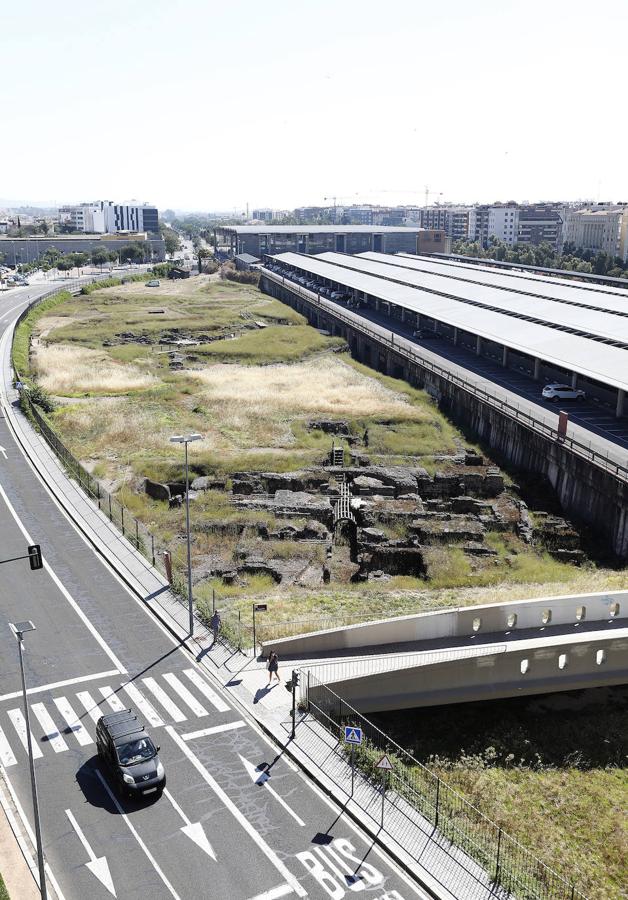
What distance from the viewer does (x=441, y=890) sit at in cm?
2012

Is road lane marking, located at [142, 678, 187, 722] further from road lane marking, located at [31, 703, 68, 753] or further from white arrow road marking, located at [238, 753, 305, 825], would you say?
road lane marking, located at [31, 703, 68, 753]

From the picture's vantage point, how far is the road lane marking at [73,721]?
84.6 ft

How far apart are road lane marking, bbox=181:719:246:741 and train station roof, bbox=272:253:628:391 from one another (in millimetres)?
39342

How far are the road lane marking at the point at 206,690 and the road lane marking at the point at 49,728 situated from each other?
5095 millimetres

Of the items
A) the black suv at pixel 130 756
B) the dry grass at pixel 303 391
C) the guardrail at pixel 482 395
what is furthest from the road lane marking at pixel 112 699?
the dry grass at pixel 303 391

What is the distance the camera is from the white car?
63344 mm

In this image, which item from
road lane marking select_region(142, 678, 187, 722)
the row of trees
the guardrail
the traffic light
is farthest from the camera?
the row of trees

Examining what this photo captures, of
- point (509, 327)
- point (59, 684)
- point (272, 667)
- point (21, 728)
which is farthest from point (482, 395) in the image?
point (21, 728)

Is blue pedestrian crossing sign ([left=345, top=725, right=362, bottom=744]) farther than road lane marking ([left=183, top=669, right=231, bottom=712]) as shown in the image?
No

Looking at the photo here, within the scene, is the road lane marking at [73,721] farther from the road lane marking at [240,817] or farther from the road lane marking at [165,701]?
the road lane marking at [165,701]

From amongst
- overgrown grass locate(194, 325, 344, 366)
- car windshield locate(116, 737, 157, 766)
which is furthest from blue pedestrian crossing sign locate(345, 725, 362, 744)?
overgrown grass locate(194, 325, 344, 366)

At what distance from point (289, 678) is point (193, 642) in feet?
16.5

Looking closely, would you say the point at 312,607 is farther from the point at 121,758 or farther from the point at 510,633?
the point at 121,758

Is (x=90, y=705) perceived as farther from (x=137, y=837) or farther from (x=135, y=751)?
(x=137, y=837)
